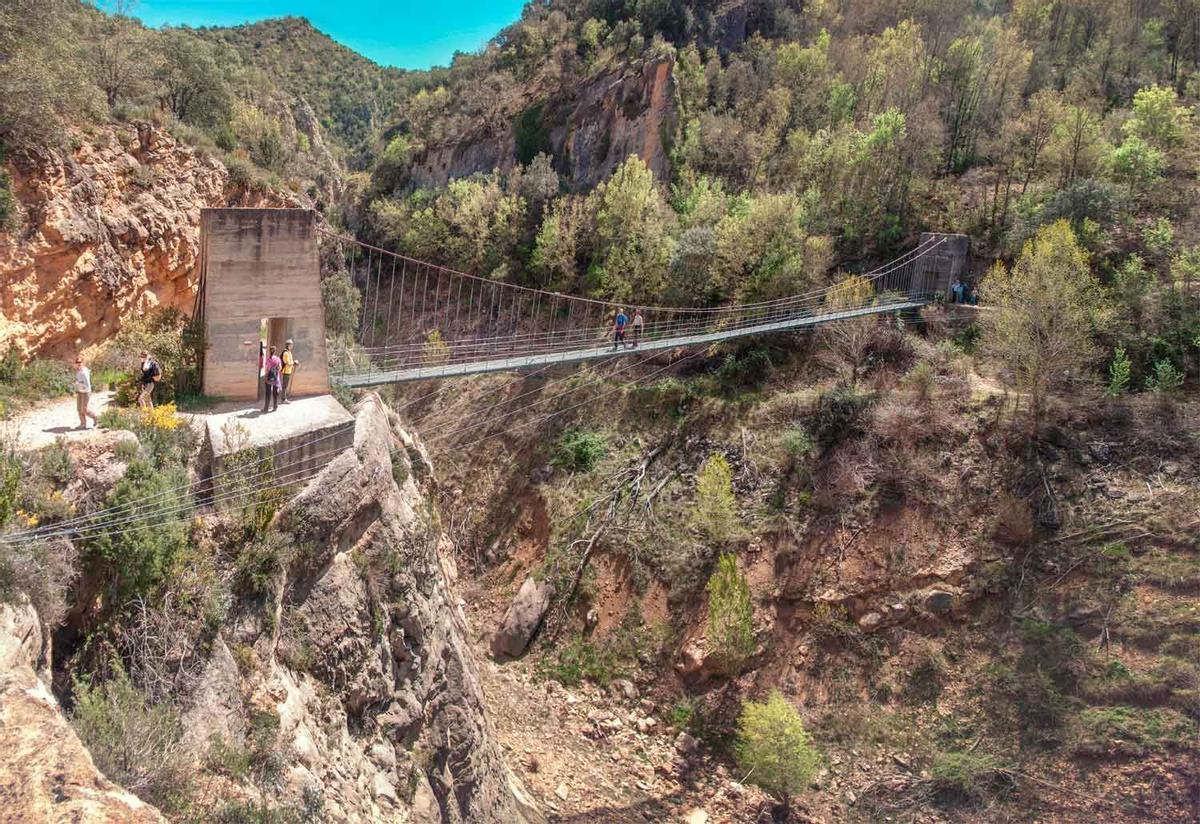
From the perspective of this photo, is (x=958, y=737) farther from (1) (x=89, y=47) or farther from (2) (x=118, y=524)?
(1) (x=89, y=47)

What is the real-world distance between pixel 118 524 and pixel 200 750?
211 cm

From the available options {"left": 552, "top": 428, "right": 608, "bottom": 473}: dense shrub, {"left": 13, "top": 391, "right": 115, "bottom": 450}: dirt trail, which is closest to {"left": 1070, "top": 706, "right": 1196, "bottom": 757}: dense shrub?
{"left": 552, "top": 428, "right": 608, "bottom": 473}: dense shrub

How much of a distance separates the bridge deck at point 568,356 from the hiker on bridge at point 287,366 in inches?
27.4

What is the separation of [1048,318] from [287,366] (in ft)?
42.7

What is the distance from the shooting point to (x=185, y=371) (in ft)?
28.5

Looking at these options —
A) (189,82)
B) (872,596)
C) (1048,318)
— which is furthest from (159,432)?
(189,82)

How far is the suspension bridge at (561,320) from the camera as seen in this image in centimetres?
1132

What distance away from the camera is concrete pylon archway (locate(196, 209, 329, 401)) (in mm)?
8258

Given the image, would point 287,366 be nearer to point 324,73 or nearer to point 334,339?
point 334,339

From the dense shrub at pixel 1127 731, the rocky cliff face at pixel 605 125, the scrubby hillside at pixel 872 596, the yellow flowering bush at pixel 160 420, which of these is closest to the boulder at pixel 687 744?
the scrubby hillside at pixel 872 596

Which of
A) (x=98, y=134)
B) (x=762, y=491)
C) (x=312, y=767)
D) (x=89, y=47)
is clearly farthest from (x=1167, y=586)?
(x=89, y=47)

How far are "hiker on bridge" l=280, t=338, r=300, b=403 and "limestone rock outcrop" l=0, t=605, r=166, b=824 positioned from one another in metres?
5.49

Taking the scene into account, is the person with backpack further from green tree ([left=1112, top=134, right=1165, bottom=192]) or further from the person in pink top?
green tree ([left=1112, top=134, right=1165, bottom=192])

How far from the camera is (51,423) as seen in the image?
23.1 feet
